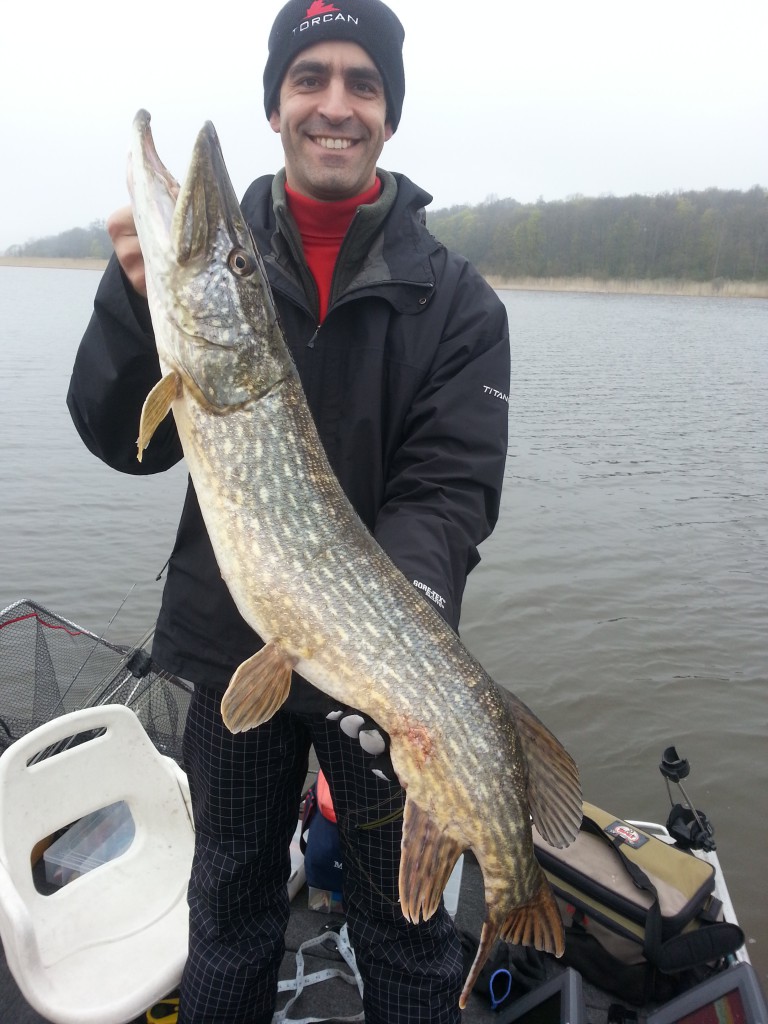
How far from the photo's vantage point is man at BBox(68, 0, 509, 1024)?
2.12 metres

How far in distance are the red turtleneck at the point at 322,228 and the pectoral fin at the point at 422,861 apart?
1.42 m

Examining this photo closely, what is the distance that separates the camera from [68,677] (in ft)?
12.5

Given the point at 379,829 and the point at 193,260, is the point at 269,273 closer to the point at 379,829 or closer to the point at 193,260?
the point at 193,260

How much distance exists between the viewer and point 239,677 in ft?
6.12

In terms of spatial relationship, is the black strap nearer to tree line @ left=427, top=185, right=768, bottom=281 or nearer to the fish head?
the fish head

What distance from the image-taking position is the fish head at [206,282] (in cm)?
192

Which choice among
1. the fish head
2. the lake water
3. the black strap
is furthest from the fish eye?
the lake water

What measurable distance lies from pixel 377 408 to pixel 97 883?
1.97 meters

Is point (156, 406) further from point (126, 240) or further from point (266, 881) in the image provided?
point (266, 881)

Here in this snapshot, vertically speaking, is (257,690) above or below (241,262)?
below

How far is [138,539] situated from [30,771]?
229 inches

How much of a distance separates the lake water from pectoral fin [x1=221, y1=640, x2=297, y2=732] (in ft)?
9.62

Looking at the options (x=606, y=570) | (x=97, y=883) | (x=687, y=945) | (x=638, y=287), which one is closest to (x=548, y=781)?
(x=687, y=945)

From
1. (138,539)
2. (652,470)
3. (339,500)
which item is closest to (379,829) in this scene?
(339,500)
